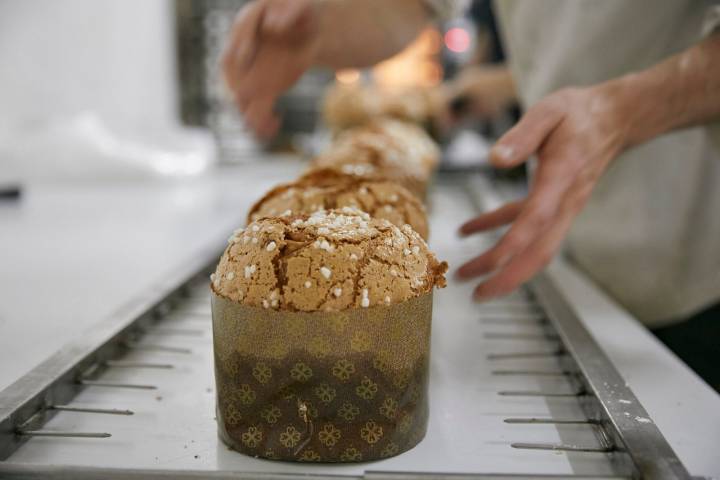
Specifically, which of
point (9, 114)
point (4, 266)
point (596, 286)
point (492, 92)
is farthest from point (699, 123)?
point (9, 114)

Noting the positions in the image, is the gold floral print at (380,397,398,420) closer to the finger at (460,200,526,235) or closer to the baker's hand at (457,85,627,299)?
the baker's hand at (457,85,627,299)

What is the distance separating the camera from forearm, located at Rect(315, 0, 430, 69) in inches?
71.9

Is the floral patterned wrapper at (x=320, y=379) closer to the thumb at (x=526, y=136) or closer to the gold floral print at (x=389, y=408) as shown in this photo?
the gold floral print at (x=389, y=408)

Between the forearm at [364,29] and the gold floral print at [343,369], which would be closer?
the gold floral print at [343,369]

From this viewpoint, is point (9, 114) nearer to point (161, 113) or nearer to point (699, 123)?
point (161, 113)

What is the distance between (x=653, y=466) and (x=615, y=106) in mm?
651

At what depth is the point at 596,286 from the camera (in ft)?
5.73

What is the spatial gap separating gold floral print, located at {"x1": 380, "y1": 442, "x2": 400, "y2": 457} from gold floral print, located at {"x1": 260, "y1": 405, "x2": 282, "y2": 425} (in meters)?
0.14

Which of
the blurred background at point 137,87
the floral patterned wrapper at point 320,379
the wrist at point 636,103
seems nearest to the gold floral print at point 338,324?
the floral patterned wrapper at point 320,379

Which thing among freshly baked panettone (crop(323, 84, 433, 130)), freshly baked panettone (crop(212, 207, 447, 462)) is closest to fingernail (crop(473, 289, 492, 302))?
freshly baked panettone (crop(212, 207, 447, 462))

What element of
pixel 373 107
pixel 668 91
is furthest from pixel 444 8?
pixel 373 107

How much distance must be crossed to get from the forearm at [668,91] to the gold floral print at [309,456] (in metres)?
0.78

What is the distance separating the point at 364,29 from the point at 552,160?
920 mm

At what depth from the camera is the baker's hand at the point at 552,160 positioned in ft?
3.66
